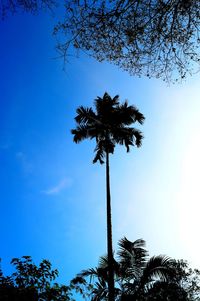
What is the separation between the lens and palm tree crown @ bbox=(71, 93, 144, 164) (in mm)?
18408

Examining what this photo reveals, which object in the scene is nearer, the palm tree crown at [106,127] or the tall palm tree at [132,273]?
the tall palm tree at [132,273]

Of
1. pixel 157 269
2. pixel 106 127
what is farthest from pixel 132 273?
pixel 106 127

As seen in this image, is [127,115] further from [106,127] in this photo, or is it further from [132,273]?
[132,273]

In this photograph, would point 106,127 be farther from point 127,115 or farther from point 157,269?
point 157,269

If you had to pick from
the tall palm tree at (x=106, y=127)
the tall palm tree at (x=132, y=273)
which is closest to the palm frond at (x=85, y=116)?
the tall palm tree at (x=106, y=127)

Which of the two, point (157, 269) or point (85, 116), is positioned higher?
point (85, 116)

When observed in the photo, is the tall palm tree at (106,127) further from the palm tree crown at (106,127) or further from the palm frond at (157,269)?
the palm frond at (157,269)

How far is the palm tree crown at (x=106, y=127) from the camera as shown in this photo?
18408 mm

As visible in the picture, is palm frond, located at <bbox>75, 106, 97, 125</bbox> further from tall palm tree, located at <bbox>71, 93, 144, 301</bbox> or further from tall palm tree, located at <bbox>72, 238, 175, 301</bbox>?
tall palm tree, located at <bbox>72, 238, 175, 301</bbox>

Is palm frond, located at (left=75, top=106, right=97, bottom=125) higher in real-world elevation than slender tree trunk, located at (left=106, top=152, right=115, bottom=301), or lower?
higher

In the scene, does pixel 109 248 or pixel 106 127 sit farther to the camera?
pixel 106 127

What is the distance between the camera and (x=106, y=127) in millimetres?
18359

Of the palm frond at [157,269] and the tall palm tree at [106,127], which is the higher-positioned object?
the tall palm tree at [106,127]

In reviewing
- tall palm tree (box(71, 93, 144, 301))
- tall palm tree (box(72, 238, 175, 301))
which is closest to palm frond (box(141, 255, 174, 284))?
tall palm tree (box(72, 238, 175, 301))
